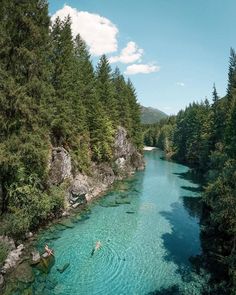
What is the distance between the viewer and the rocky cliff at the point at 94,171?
28828 mm

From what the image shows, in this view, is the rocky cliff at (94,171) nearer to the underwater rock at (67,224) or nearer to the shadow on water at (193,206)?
the underwater rock at (67,224)

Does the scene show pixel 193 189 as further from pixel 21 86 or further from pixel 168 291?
pixel 21 86

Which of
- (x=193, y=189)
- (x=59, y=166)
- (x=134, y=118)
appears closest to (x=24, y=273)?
(x=59, y=166)

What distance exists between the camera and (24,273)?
56.1 ft

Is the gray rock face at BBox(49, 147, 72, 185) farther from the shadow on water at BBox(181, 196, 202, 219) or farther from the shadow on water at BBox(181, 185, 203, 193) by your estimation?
the shadow on water at BBox(181, 185, 203, 193)

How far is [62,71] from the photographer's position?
3127cm

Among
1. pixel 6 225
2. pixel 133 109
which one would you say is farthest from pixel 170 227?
pixel 133 109

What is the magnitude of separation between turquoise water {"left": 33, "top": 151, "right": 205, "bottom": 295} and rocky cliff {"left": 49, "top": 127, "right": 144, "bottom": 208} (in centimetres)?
215

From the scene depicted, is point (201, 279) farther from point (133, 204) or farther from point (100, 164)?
point (100, 164)

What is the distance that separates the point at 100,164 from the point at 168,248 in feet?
72.0

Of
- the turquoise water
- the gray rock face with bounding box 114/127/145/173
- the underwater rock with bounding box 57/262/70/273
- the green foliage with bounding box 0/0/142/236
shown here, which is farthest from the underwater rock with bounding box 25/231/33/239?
the gray rock face with bounding box 114/127/145/173

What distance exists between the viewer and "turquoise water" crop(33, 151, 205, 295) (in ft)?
55.1

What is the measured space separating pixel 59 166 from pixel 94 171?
1211 cm

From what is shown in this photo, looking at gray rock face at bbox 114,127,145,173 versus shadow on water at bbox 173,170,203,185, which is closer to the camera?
gray rock face at bbox 114,127,145,173
